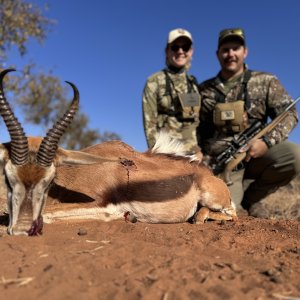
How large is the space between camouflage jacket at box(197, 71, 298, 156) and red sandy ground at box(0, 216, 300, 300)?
391cm

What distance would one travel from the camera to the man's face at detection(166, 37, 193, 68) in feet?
26.5

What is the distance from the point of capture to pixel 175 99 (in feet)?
26.1

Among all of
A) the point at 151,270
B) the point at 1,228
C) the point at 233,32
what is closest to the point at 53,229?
the point at 1,228

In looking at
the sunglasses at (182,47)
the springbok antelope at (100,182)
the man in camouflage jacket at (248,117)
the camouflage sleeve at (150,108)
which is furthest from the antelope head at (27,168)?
the sunglasses at (182,47)

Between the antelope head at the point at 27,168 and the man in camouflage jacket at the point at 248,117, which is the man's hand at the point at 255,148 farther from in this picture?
the antelope head at the point at 27,168

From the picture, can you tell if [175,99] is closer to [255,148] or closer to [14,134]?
[255,148]

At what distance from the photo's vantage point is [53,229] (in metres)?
4.14

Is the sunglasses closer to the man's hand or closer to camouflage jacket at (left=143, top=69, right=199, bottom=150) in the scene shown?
camouflage jacket at (left=143, top=69, right=199, bottom=150)

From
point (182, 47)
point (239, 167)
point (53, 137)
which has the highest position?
point (182, 47)

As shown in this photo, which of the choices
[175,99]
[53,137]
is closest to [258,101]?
[175,99]

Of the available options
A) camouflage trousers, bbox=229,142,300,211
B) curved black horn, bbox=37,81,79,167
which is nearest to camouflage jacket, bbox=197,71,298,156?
camouflage trousers, bbox=229,142,300,211

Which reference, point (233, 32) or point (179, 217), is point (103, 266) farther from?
point (233, 32)

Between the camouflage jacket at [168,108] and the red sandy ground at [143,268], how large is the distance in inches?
167

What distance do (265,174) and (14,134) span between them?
5.05 meters
